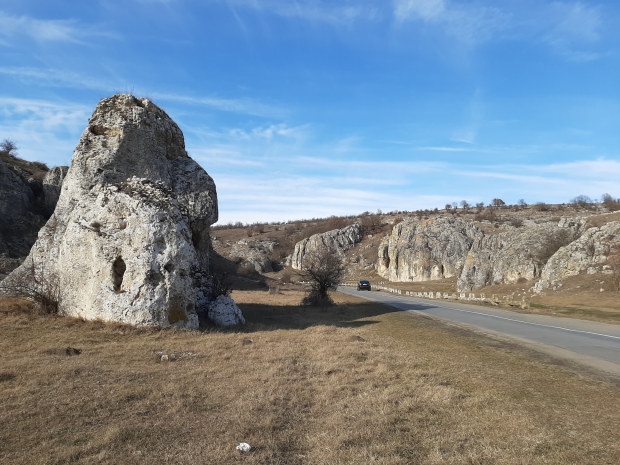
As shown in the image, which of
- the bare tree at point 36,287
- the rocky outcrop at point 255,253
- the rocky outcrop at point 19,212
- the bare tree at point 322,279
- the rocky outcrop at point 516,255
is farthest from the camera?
the rocky outcrop at point 255,253

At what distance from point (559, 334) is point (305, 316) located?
12683mm

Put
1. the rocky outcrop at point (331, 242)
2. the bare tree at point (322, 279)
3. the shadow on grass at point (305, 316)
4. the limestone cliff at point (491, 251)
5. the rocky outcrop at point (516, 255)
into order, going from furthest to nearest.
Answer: the rocky outcrop at point (331, 242) < the rocky outcrop at point (516, 255) < the limestone cliff at point (491, 251) < the bare tree at point (322, 279) < the shadow on grass at point (305, 316)

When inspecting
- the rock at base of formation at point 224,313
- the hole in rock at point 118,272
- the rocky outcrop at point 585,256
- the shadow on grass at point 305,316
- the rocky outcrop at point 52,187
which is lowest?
the shadow on grass at point 305,316

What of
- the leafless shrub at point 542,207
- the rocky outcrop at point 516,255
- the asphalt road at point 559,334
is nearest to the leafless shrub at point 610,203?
the leafless shrub at point 542,207

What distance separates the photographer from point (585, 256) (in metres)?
38.0

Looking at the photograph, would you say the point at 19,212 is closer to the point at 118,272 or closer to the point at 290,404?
the point at 118,272

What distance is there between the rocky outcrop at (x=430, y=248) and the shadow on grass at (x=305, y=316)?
1703 inches

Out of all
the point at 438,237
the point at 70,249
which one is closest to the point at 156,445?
the point at 70,249

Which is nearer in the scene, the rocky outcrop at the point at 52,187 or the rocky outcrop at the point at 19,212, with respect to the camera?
the rocky outcrop at the point at 19,212

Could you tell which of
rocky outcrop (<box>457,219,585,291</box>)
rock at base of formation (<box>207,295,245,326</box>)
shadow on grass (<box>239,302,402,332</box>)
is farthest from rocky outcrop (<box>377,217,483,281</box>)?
rock at base of formation (<box>207,295,245,326</box>)

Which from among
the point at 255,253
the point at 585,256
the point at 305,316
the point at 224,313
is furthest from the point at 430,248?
the point at 224,313

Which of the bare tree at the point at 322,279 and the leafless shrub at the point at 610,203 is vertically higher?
the leafless shrub at the point at 610,203

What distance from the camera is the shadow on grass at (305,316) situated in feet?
69.3

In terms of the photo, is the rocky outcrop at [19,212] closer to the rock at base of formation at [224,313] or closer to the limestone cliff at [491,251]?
the rock at base of formation at [224,313]
